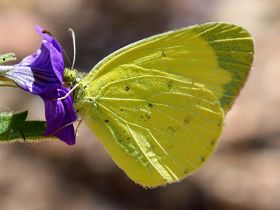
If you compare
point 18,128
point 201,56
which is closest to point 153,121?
point 201,56

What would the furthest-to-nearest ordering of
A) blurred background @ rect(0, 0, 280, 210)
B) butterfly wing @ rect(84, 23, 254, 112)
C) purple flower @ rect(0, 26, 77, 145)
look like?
blurred background @ rect(0, 0, 280, 210) < butterfly wing @ rect(84, 23, 254, 112) < purple flower @ rect(0, 26, 77, 145)

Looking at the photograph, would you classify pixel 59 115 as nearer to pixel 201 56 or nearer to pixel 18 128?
pixel 18 128

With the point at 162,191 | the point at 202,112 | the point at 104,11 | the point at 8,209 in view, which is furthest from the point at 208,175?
the point at 104,11

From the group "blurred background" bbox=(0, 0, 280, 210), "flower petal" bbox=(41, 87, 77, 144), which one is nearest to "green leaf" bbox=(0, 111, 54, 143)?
"flower petal" bbox=(41, 87, 77, 144)

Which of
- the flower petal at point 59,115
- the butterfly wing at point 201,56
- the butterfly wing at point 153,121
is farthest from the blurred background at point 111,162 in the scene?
the flower petal at point 59,115

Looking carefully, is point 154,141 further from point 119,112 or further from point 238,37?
point 238,37

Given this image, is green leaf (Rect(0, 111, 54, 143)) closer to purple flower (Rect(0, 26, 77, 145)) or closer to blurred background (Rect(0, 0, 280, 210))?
purple flower (Rect(0, 26, 77, 145))
